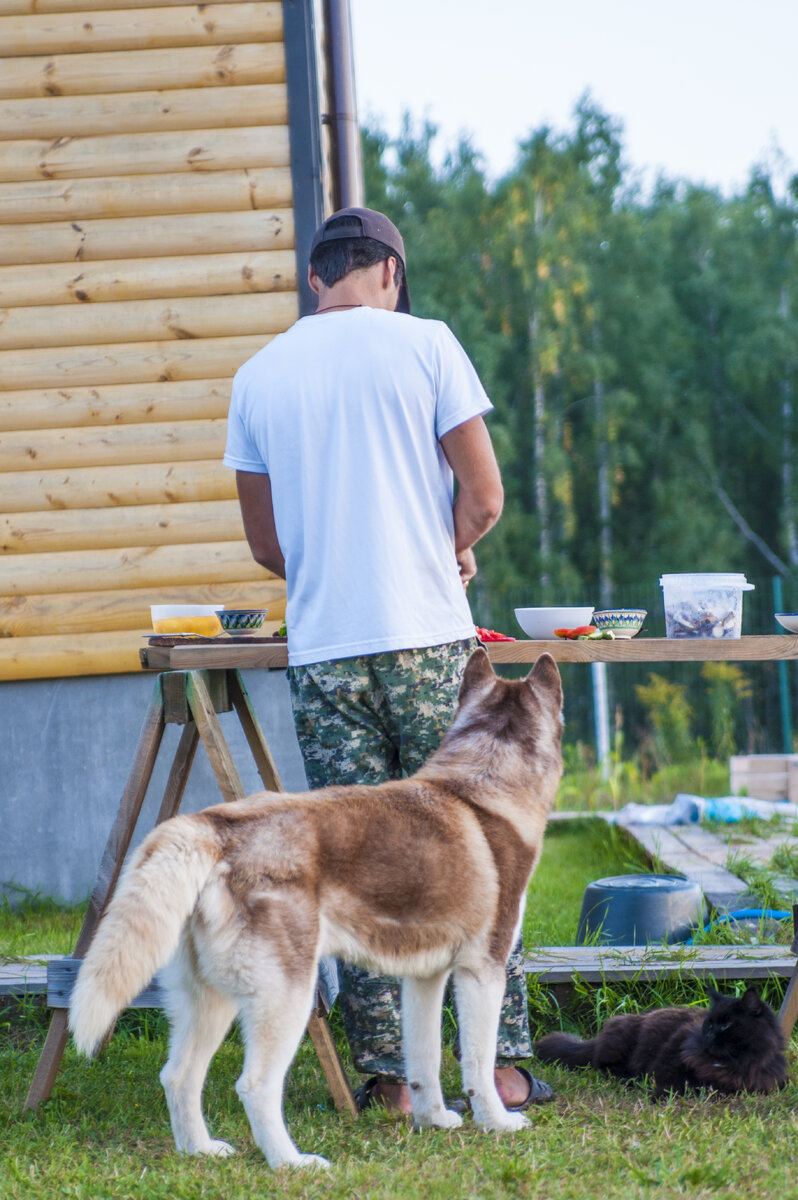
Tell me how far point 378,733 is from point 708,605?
0.98 metres

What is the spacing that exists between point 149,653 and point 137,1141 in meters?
1.27

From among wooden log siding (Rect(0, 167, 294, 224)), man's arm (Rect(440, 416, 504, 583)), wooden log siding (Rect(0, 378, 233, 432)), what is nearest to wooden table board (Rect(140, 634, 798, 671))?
man's arm (Rect(440, 416, 504, 583))

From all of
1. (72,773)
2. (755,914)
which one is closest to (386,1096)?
(755,914)

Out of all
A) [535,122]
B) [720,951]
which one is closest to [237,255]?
[720,951]

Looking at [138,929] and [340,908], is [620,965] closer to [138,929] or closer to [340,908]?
[340,908]

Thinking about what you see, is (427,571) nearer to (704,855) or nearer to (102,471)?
(102,471)

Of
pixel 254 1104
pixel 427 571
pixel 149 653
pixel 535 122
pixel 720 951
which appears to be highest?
pixel 535 122

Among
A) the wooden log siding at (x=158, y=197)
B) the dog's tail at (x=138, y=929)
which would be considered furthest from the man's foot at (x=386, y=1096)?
the wooden log siding at (x=158, y=197)

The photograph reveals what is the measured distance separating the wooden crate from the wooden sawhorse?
6.24m

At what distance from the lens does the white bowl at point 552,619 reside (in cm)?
304

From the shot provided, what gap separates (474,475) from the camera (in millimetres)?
2725

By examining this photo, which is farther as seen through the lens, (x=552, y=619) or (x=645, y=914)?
(x=645, y=914)

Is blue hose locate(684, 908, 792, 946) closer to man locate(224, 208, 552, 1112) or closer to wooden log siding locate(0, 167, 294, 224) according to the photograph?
man locate(224, 208, 552, 1112)

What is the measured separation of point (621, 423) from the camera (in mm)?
22078
